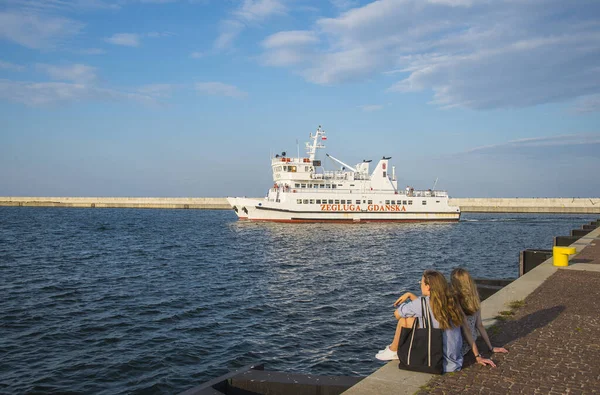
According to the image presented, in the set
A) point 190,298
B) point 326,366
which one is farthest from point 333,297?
point 326,366

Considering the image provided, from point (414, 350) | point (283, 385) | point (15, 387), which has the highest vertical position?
point (414, 350)

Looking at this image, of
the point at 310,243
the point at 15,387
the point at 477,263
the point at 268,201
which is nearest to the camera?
the point at 15,387

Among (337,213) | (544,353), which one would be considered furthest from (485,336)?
(337,213)

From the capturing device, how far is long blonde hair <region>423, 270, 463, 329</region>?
5.66 meters

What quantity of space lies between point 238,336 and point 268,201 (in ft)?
141

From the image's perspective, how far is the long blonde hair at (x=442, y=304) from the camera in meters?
5.66

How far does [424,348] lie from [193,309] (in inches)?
399

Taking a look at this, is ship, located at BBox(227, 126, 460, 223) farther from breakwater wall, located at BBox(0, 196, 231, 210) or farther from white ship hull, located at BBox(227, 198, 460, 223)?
breakwater wall, located at BBox(0, 196, 231, 210)

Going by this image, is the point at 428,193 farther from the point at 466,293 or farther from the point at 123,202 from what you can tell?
the point at 123,202

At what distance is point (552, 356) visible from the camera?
6.38 metres

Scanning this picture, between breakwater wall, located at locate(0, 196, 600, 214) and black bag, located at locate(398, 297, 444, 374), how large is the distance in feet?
322

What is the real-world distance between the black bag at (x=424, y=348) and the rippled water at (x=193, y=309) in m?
3.96

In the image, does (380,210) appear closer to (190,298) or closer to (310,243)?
(310,243)

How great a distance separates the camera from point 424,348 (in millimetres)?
5711
